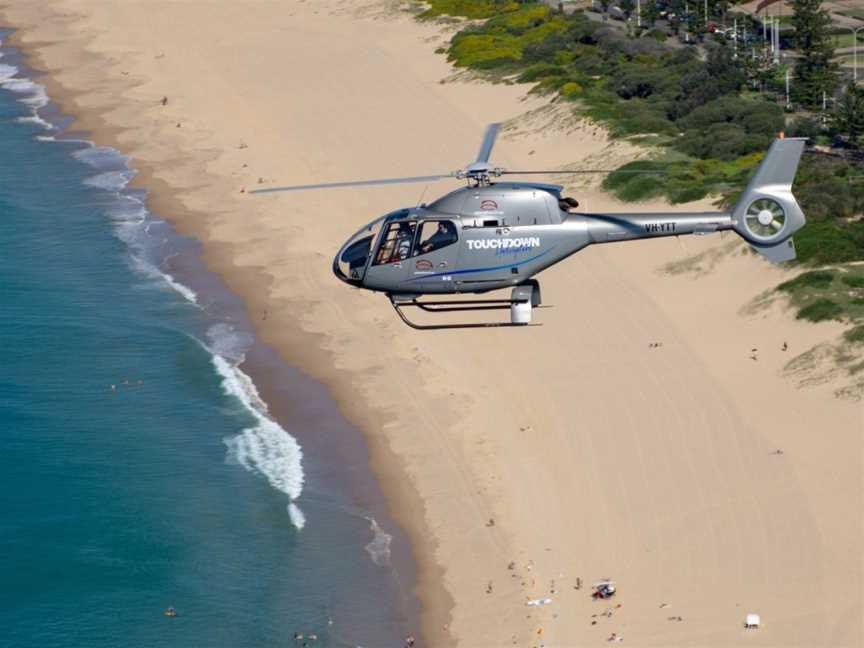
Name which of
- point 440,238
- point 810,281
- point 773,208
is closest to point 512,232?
point 440,238

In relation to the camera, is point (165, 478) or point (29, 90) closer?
point (165, 478)

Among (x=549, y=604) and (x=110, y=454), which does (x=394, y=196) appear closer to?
(x=110, y=454)

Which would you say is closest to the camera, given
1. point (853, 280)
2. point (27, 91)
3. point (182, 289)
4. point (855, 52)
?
point (853, 280)

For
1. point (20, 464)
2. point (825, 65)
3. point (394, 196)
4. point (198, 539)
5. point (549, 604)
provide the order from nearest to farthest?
point (549, 604)
point (198, 539)
point (20, 464)
point (394, 196)
point (825, 65)

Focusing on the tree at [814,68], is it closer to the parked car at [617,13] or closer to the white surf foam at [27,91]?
the parked car at [617,13]

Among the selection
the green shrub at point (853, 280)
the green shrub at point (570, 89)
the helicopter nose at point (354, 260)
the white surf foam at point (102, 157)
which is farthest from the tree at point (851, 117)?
the helicopter nose at point (354, 260)

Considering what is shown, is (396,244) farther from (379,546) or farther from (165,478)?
(165,478)

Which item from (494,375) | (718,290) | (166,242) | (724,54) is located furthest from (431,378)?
(724,54)
